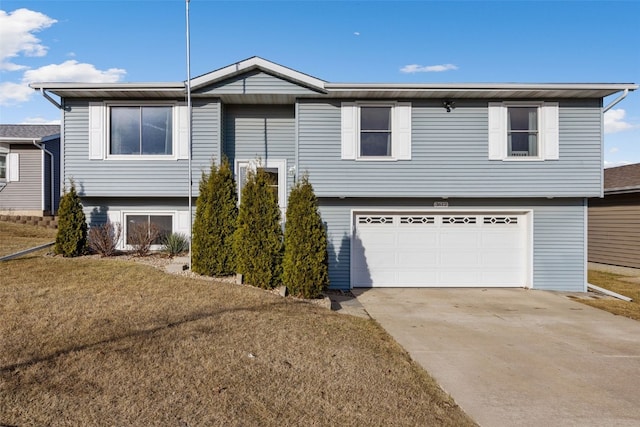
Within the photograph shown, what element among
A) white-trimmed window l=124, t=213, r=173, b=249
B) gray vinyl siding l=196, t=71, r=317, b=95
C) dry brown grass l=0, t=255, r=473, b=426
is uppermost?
gray vinyl siding l=196, t=71, r=317, b=95

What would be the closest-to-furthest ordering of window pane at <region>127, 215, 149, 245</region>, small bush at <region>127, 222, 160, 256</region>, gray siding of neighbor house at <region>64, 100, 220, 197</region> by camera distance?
1. small bush at <region>127, 222, 160, 256</region>
2. gray siding of neighbor house at <region>64, 100, 220, 197</region>
3. window pane at <region>127, 215, 149, 245</region>

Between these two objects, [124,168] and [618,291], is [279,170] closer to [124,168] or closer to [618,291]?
[124,168]

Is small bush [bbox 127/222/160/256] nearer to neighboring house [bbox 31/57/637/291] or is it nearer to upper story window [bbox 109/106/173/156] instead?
neighboring house [bbox 31/57/637/291]

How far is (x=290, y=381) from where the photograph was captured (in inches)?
149

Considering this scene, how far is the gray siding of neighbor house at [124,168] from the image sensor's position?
963 centimetres

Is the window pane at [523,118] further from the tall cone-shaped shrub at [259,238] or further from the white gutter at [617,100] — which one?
the tall cone-shaped shrub at [259,238]

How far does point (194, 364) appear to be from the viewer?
3980 millimetres

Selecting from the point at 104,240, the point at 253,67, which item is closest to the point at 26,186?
the point at 104,240

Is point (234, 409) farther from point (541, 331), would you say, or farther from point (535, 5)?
point (535, 5)

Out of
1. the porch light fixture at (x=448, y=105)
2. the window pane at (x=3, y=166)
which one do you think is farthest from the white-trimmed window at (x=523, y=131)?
the window pane at (x=3, y=166)

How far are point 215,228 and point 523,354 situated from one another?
6.28 meters

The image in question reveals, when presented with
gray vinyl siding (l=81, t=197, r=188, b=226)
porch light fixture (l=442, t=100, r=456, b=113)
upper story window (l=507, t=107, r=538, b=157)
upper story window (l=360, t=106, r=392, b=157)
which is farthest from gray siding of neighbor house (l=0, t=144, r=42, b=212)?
upper story window (l=507, t=107, r=538, b=157)

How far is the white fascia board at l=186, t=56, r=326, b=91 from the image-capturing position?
936cm

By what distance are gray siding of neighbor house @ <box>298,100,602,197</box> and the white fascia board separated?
1.88 ft
